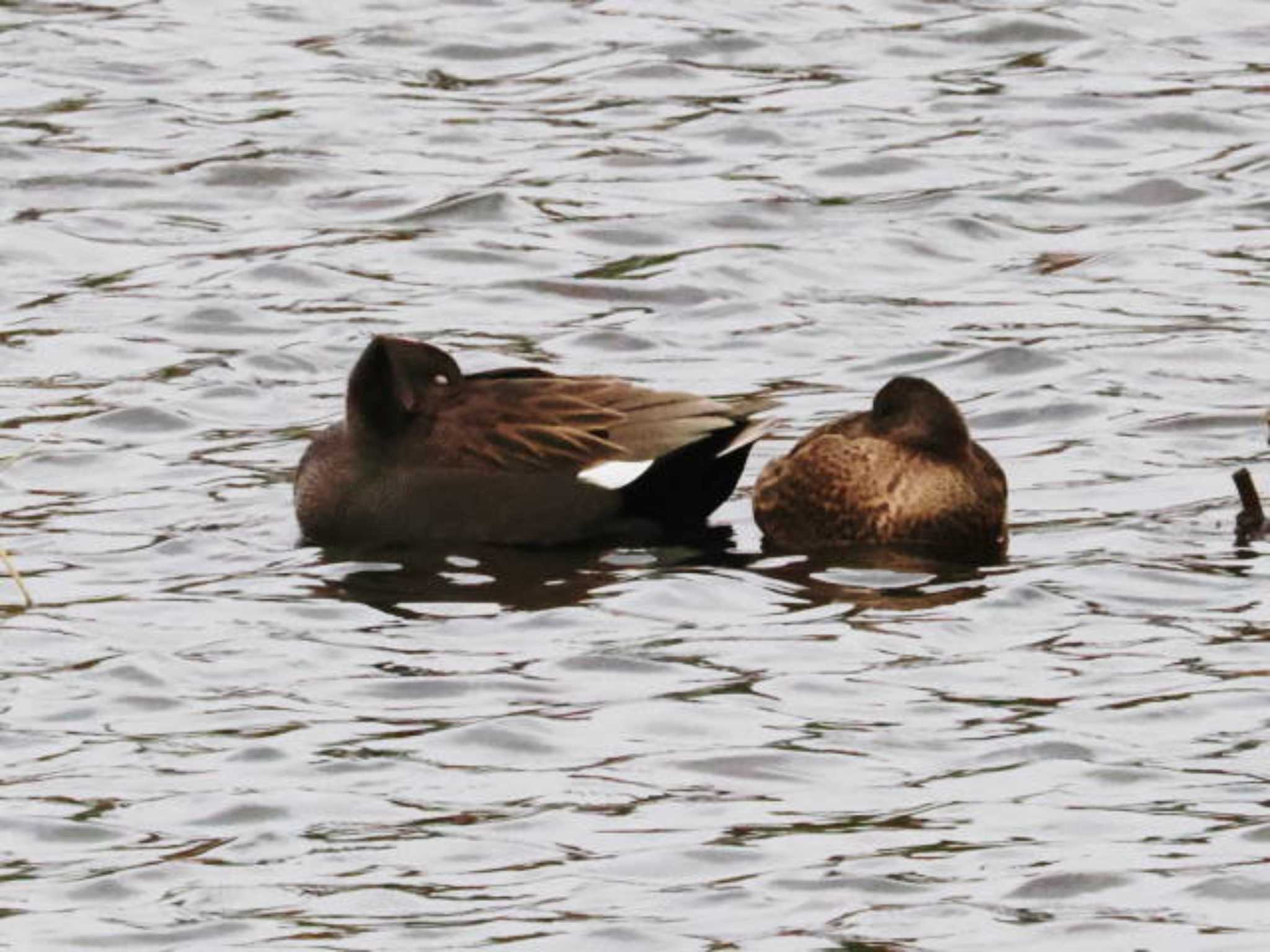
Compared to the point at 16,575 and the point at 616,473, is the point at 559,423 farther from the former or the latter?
the point at 16,575

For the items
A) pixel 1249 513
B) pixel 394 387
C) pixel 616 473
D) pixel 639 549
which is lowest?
pixel 639 549

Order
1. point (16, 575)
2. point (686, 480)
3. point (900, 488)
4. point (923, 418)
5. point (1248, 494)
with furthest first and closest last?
point (686, 480)
point (923, 418)
point (900, 488)
point (1248, 494)
point (16, 575)

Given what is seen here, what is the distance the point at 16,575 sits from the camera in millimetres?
11773

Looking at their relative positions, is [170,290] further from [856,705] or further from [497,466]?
Result: [856,705]

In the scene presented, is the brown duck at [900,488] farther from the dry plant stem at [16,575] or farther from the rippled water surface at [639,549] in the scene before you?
the dry plant stem at [16,575]

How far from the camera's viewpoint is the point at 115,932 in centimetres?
928

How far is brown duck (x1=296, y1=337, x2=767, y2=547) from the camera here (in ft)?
43.8

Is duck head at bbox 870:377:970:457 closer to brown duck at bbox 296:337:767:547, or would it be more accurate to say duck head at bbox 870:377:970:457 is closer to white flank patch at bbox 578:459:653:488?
brown duck at bbox 296:337:767:547

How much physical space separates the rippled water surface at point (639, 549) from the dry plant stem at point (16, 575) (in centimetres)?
8

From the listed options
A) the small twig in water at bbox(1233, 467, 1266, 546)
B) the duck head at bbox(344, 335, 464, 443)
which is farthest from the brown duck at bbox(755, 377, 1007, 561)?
the duck head at bbox(344, 335, 464, 443)

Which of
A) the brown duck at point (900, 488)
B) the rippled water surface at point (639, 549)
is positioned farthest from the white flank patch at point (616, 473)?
the brown duck at point (900, 488)

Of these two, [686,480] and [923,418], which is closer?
[923,418]

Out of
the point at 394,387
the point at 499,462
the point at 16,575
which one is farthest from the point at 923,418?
the point at 16,575

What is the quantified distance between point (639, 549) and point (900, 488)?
86 cm
